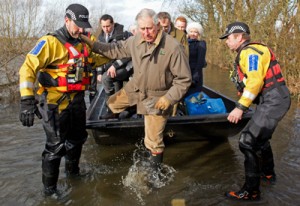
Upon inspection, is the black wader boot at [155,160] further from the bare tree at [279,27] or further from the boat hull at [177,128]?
the bare tree at [279,27]

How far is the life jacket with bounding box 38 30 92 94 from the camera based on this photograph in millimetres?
3551

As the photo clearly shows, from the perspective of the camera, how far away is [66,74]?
141 inches

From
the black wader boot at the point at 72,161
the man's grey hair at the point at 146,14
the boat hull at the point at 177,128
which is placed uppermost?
the man's grey hair at the point at 146,14

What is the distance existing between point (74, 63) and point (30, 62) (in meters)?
0.50

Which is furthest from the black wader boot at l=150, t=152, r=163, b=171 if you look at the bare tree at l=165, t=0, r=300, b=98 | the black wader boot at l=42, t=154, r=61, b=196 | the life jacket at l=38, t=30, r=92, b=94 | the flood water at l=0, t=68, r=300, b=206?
the bare tree at l=165, t=0, r=300, b=98

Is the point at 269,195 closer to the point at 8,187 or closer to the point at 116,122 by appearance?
the point at 116,122

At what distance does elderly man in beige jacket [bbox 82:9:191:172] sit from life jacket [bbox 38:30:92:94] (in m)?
0.35

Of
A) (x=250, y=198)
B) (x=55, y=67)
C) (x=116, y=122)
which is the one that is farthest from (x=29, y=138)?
(x=250, y=198)

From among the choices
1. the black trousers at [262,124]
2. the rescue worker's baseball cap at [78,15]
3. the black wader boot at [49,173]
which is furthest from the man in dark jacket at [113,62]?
the black trousers at [262,124]

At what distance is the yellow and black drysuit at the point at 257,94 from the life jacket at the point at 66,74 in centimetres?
187

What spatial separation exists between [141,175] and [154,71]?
59.6 inches

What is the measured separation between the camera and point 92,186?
4285 mm

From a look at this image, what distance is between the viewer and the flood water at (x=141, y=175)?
392 centimetres

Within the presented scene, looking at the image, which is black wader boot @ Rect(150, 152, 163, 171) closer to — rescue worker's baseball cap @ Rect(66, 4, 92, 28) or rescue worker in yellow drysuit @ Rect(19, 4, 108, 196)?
rescue worker in yellow drysuit @ Rect(19, 4, 108, 196)
